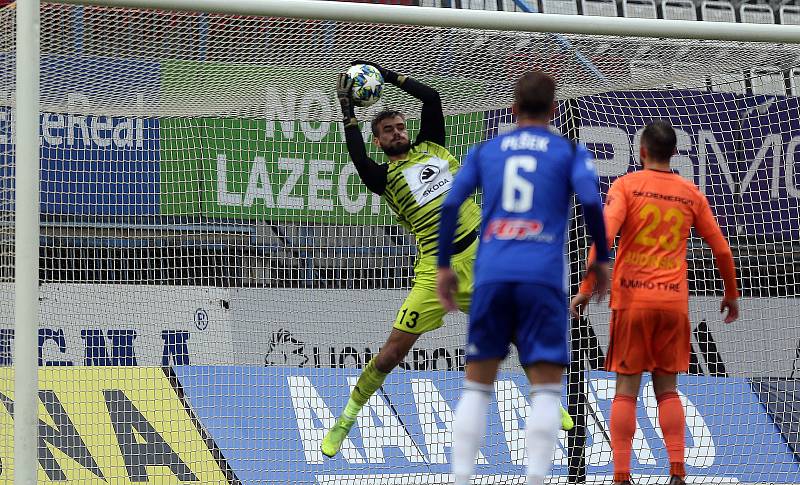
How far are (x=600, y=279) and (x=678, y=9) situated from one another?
10121mm

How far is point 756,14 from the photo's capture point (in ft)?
45.7

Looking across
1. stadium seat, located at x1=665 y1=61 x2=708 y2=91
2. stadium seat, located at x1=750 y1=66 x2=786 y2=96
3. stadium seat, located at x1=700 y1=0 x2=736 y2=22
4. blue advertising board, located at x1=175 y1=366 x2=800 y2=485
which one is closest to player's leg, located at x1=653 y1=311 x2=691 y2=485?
stadium seat, located at x1=665 y1=61 x2=708 y2=91

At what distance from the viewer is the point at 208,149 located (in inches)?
337

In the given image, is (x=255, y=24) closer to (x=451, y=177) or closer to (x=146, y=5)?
(x=146, y=5)

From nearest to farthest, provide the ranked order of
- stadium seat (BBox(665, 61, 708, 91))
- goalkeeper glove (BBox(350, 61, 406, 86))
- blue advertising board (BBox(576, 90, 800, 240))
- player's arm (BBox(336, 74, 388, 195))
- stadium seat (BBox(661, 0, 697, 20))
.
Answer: player's arm (BBox(336, 74, 388, 195)) < goalkeeper glove (BBox(350, 61, 406, 86)) < stadium seat (BBox(665, 61, 708, 91)) < blue advertising board (BBox(576, 90, 800, 240)) < stadium seat (BBox(661, 0, 697, 20))

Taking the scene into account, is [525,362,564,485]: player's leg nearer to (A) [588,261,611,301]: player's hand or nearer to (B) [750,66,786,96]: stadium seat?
(A) [588,261,611,301]: player's hand

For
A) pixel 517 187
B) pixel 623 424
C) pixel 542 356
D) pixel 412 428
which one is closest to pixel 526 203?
pixel 517 187

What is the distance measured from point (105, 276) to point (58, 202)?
0.67 m

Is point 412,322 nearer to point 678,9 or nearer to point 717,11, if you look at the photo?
point 678,9

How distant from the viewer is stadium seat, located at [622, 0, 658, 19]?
13.3m

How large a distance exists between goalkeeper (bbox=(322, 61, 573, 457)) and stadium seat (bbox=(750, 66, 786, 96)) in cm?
258

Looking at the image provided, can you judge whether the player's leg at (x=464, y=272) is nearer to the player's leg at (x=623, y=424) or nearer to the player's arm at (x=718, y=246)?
the player's leg at (x=623, y=424)

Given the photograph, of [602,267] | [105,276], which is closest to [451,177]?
[602,267]

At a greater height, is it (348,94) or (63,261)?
(348,94)
